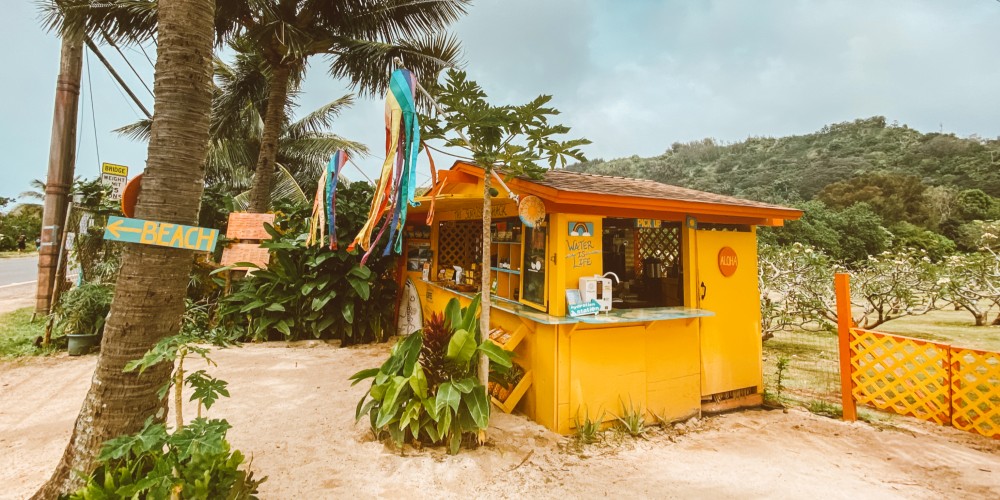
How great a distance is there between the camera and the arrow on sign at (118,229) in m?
2.12

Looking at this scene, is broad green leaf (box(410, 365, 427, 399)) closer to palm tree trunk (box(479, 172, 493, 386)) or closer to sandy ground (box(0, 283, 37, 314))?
palm tree trunk (box(479, 172, 493, 386))

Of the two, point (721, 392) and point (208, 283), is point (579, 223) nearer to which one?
point (721, 392)

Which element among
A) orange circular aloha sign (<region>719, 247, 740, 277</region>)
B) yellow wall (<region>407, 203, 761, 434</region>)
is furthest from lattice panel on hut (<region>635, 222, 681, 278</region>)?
yellow wall (<region>407, 203, 761, 434</region>)

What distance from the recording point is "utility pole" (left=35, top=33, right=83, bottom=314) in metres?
7.16

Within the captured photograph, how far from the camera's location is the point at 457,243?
727 cm

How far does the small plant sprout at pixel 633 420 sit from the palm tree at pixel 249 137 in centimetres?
1117

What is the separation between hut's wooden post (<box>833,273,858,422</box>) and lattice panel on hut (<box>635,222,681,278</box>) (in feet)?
6.47

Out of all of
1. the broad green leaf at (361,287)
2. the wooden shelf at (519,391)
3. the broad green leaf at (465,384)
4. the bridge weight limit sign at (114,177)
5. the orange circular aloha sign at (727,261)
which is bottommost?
the wooden shelf at (519,391)

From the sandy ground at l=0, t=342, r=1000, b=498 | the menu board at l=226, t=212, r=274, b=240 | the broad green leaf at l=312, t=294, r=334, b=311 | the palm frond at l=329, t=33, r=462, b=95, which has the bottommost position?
the sandy ground at l=0, t=342, r=1000, b=498

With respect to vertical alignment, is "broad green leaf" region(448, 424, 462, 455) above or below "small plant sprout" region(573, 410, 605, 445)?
above

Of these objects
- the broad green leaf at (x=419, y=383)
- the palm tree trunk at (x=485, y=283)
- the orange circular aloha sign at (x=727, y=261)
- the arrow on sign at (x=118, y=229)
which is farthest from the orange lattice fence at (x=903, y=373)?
the arrow on sign at (x=118, y=229)

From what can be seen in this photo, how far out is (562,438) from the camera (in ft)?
13.5

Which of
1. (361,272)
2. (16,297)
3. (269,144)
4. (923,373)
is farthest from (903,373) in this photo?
(16,297)

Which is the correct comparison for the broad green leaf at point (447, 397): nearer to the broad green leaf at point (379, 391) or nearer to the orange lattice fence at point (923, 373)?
the broad green leaf at point (379, 391)
